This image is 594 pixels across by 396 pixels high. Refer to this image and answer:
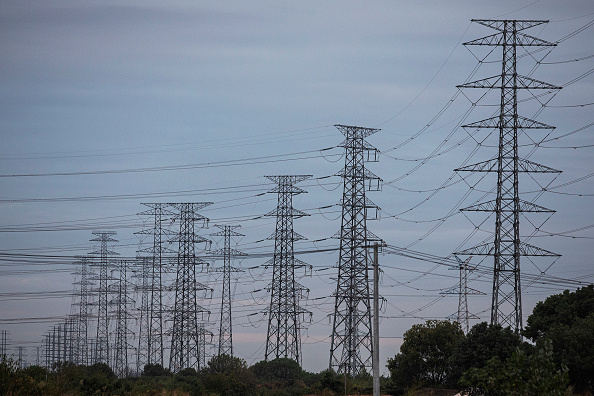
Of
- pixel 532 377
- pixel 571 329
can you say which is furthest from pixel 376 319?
pixel 571 329

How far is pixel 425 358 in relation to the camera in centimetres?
6656

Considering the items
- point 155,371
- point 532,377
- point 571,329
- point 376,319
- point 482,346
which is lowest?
point 155,371

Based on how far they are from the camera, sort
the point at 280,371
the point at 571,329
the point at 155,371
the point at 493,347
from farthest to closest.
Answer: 1. the point at 155,371
2. the point at 280,371
3. the point at 493,347
4. the point at 571,329

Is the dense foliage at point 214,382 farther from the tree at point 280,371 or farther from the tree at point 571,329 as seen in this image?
the tree at point 571,329

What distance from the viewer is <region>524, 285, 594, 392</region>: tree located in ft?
165

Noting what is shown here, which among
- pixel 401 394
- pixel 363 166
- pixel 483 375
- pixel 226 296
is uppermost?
pixel 363 166

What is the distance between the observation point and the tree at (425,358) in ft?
216

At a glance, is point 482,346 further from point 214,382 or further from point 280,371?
point 280,371

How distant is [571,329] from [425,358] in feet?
56.9

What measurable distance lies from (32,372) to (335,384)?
26.4 meters

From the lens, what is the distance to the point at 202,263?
8331 centimetres

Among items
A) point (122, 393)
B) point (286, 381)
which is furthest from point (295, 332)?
point (122, 393)

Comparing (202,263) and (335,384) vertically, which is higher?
(202,263)

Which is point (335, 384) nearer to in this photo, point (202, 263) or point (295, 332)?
point (295, 332)
